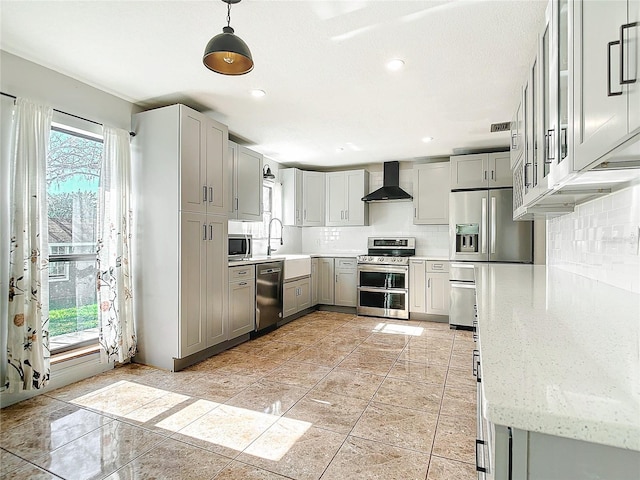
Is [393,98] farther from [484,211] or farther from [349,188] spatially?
[349,188]

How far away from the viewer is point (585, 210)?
2.04 metres

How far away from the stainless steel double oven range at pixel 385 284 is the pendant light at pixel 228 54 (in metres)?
3.88

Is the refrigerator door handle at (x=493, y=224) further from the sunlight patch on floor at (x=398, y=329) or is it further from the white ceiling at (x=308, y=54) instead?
the sunlight patch on floor at (x=398, y=329)

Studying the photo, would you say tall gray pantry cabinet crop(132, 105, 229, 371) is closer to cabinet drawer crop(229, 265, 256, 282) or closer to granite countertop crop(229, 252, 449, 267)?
cabinet drawer crop(229, 265, 256, 282)

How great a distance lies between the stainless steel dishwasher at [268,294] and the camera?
4.27 m

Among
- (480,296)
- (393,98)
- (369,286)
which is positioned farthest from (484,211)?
(480,296)

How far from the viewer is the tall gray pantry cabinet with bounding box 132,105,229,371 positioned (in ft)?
10.3

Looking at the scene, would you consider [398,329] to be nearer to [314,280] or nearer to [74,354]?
[314,280]

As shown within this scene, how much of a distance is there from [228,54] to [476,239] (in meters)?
4.06

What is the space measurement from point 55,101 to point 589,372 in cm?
363

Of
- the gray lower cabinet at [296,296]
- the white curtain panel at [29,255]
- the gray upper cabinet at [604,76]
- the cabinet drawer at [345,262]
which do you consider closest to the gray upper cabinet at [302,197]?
the cabinet drawer at [345,262]

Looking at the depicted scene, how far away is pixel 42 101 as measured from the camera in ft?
8.73

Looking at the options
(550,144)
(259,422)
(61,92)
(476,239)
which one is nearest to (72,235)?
(61,92)

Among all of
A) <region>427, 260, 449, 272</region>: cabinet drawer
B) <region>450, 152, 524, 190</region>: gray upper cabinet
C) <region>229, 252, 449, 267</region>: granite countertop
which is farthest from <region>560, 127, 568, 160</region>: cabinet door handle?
<region>427, 260, 449, 272</region>: cabinet drawer
